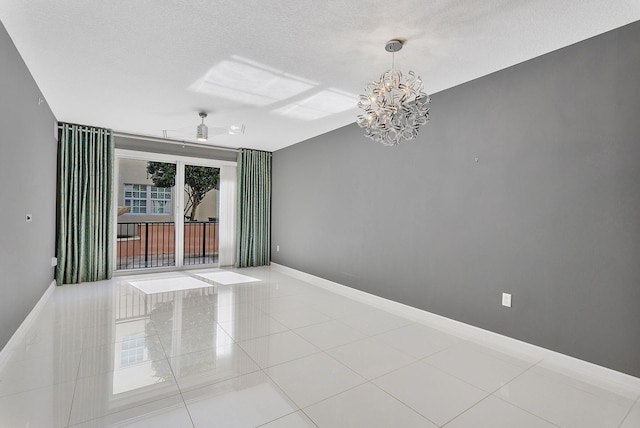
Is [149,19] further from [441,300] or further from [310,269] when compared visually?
[310,269]

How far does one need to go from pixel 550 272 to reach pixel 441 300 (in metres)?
1.06

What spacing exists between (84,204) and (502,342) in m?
5.74

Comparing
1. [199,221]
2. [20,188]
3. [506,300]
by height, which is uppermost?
[20,188]

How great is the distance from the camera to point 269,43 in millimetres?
2426

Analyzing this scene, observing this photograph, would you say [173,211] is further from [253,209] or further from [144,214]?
[253,209]

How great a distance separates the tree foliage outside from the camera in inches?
293

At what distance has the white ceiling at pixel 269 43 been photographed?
2.02 meters

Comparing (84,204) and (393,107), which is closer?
(393,107)

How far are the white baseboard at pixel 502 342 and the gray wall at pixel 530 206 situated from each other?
64mm

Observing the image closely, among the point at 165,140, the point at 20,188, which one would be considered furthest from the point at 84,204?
the point at 20,188

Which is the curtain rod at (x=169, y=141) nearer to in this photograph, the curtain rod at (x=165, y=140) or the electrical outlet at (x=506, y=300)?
the curtain rod at (x=165, y=140)

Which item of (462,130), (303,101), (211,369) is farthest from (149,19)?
(462,130)

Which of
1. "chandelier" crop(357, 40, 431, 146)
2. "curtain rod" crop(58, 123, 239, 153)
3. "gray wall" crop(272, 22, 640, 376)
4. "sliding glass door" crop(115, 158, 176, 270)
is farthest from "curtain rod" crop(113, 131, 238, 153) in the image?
"chandelier" crop(357, 40, 431, 146)

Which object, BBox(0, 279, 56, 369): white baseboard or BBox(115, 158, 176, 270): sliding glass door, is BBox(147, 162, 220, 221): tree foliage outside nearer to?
BBox(115, 158, 176, 270): sliding glass door
